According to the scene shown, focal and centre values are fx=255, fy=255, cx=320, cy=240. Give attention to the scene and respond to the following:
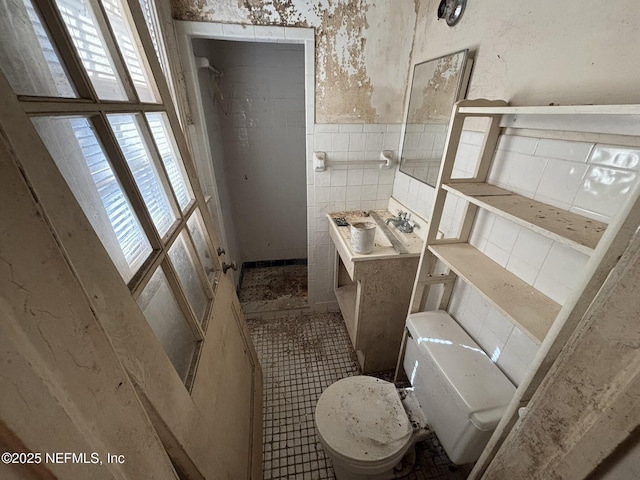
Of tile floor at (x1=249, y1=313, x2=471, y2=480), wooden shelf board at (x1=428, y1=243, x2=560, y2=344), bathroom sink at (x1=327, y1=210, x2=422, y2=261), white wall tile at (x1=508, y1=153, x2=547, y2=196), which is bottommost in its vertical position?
tile floor at (x1=249, y1=313, x2=471, y2=480)

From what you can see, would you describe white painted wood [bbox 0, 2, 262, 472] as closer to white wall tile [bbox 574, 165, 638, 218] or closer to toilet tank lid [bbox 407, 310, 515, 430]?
toilet tank lid [bbox 407, 310, 515, 430]

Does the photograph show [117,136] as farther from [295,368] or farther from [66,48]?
[295,368]

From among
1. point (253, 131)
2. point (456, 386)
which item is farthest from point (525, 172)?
point (253, 131)

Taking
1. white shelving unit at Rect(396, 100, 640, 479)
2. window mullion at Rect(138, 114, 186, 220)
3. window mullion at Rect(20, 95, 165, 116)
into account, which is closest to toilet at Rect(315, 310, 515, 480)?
white shelving unit at Rect(396, 100, 640, 479)

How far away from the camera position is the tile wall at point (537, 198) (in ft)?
2.25

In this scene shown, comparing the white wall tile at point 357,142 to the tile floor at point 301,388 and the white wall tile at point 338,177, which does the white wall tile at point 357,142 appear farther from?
the tile floor at point 301,388

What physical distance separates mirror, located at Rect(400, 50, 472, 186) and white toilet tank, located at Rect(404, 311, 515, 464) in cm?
77

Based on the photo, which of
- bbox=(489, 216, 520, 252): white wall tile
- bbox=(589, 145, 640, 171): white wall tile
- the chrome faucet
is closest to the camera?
bbox=(589, 145, 640, 171): white wall tile

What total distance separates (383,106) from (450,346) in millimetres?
1446

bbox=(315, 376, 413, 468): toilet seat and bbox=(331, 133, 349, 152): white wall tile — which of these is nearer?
bbox=(315, 376, 413, 468): toilet seat

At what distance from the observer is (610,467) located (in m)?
0.34

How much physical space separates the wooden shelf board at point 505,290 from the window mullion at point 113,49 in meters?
1.19

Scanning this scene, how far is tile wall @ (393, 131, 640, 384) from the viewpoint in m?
0.68

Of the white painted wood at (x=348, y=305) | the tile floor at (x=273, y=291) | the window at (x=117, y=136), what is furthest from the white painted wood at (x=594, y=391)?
the tile floor at (x=273, y=291)
